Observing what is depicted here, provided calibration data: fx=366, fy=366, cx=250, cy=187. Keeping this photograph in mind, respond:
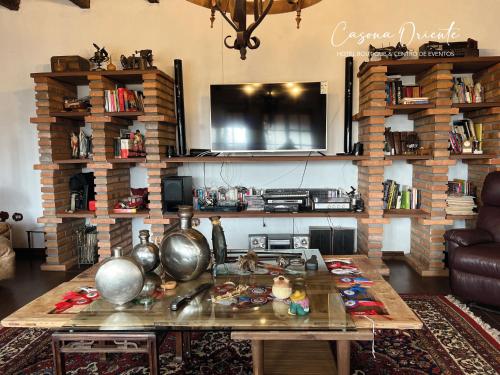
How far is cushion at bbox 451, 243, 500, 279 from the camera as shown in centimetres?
251

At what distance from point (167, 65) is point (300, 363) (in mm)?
3309

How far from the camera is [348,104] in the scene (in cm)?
372

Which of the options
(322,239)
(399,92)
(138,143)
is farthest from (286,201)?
(138,143)

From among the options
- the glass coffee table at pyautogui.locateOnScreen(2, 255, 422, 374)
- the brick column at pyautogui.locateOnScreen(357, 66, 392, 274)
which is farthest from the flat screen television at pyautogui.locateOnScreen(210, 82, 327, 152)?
the glass coffee table at pyautogui.locateOnScreen(2, 255, 422, 374)

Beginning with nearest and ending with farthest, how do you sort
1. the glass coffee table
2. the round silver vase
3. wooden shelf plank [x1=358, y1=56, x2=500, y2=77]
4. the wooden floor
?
the glass coffee table, the round silver vase, the wooden floor, wooden shelf plank [x1=358, y1=56, x2=500, y2=77]

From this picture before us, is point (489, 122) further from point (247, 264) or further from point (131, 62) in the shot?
point (131, 62)

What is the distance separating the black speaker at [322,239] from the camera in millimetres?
3771

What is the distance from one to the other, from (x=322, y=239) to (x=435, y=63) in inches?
77.0

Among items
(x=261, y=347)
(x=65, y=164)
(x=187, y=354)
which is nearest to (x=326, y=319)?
(x=261, y=347)

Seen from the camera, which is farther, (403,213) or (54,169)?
(54,169)

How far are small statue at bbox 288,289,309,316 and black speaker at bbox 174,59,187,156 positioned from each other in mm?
2542

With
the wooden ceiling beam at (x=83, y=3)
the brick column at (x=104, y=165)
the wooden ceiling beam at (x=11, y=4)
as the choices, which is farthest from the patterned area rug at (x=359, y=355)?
the wooden ceiling beam at (x=11, y=4)

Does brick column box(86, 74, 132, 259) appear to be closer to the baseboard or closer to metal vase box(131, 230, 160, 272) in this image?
metal vase box(131, 230, 160, 272)

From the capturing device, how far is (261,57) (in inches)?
153
